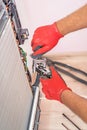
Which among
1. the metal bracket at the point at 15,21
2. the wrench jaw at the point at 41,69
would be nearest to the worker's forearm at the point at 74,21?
the wrench jaw at the point at 41,69

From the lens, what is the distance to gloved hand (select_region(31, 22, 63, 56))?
3.84 feet

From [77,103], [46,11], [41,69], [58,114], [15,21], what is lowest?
[58,114]

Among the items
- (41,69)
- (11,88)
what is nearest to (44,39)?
(41,69)

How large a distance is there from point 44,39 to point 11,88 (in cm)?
32

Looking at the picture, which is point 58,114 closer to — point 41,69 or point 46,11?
point 41,69

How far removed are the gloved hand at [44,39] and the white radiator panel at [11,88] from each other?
14cm

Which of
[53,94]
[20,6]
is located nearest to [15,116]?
[53,94]

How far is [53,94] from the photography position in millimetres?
1200

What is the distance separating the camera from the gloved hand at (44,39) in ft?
3.84

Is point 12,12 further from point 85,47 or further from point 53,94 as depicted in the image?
point 85,47

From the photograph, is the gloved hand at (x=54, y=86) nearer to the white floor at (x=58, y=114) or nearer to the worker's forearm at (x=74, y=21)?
the worker's forearm at (x=74, y=21)

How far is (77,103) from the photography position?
971mm

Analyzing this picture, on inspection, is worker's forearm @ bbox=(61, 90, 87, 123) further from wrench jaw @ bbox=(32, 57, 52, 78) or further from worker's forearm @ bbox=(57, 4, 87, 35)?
worker's forearm @ bbox=(57, 4, 87, 35)

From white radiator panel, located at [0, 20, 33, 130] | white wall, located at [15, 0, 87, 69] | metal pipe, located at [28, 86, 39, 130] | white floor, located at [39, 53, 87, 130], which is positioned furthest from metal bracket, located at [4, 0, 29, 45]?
white floor, located at [39, 53, 87, 130]
